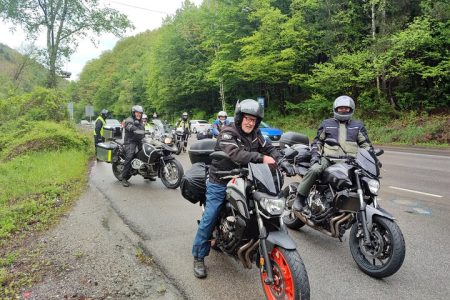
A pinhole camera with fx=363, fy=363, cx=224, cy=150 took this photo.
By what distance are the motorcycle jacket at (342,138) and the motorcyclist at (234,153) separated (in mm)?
1116

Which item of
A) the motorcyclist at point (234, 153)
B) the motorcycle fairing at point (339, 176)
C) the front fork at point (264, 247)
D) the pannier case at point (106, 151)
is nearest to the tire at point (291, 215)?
the motorcycle fairing at point (339, 176)

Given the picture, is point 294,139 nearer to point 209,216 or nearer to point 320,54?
point 209,216

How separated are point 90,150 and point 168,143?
8155 mm

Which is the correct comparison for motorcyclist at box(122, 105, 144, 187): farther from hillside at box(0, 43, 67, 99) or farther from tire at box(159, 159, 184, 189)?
hillside at box(0, 43, 67, 99)

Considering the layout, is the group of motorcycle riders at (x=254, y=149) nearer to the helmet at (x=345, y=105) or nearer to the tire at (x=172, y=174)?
the helmet at (x=345, y=105)

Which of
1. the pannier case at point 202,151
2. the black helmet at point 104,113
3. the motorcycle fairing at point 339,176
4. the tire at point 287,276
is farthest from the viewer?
the black helmet at point 104,113

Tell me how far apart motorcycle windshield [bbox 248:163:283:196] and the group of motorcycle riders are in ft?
0.38

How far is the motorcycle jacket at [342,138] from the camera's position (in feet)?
16.1

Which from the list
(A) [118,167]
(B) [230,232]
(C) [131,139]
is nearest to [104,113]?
(A) [118,167]

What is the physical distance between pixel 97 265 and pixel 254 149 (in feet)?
7.39

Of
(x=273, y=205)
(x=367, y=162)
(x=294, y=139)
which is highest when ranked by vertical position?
(x=294, y=139)

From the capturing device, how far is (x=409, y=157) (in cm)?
1380

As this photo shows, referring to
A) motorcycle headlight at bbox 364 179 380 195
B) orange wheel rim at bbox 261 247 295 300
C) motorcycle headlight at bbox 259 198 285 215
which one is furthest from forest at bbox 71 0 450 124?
orange wheel rim at bbox 261 247 295 300

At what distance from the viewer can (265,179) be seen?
333 centimetres
